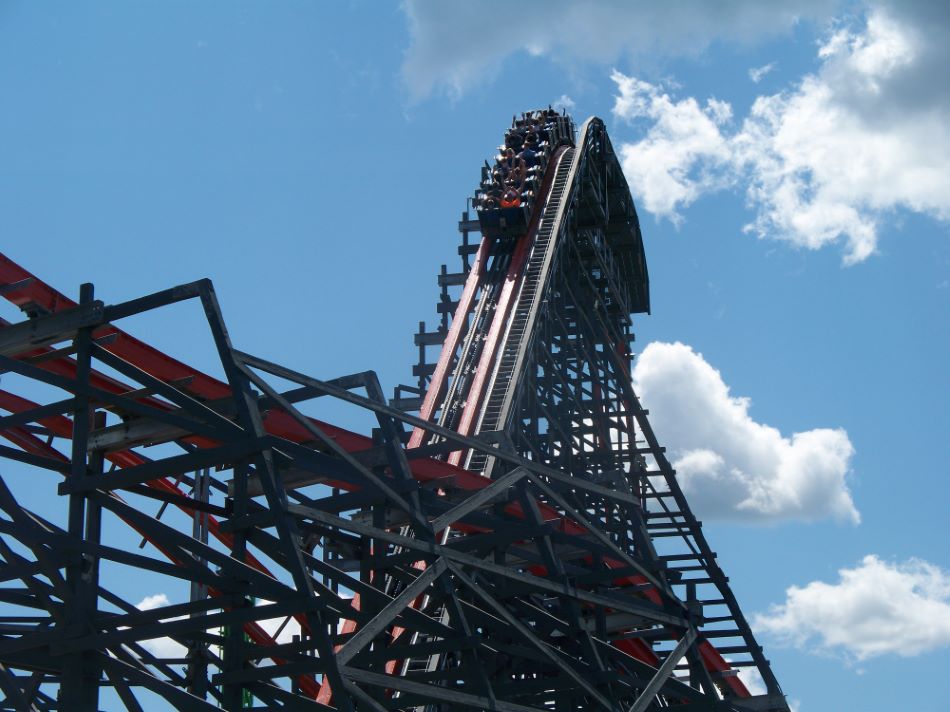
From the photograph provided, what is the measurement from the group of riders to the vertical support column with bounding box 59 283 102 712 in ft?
55.6

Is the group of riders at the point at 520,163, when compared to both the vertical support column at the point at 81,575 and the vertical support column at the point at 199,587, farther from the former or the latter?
the vertical support column at the point at 81,575

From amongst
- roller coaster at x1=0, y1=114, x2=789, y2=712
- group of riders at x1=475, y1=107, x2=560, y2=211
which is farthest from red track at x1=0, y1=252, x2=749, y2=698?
group of riders at x1=475, y1=107, x2=560, y2=211

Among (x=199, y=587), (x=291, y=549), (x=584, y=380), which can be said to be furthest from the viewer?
(x=584, y=380)

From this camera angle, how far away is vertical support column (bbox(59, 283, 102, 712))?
11.8m

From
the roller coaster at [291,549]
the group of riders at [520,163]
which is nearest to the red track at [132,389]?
the roller coaster at [291,549]

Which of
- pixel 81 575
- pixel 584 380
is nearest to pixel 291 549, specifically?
pixel 81 575

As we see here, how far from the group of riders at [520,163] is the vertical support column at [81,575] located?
1693cm

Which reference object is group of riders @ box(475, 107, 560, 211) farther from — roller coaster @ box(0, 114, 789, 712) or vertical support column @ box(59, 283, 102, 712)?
vertical support column @ box(59, 283, 102, 712)

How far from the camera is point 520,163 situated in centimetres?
3055

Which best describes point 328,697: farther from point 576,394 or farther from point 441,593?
point 576,394

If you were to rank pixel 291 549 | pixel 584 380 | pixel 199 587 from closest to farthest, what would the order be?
pixel 291 549 → pixel 199 587 → pixel 584 380

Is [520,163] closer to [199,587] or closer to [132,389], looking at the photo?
[199,587]

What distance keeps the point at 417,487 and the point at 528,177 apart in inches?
665

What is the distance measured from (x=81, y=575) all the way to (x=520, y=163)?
19989 mm
